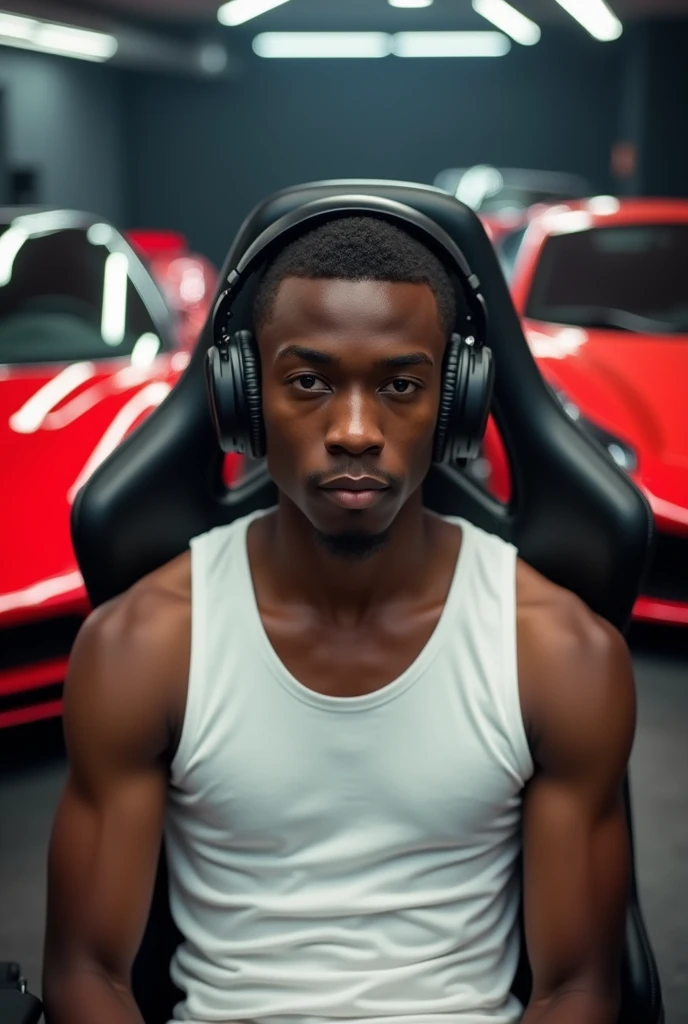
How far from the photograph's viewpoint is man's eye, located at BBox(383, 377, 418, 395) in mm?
1245

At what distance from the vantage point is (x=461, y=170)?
797 inches

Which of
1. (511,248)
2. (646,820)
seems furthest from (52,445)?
(511,248)

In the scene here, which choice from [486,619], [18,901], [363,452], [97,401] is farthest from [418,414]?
[97,401]

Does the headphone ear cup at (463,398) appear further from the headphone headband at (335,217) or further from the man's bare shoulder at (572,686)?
the man's bare shoulder at (572,686)

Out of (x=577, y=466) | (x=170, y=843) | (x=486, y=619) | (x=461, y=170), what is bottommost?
(x=461, y=170)

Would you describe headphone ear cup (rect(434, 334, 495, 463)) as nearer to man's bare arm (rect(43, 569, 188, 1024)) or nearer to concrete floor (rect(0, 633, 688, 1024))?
man's bare arm (rect(43, 569, 188, 1024))

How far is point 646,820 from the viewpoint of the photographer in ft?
9.34

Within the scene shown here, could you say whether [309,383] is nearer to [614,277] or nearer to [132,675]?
[132,675]

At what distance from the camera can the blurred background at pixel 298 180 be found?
9.56 feet

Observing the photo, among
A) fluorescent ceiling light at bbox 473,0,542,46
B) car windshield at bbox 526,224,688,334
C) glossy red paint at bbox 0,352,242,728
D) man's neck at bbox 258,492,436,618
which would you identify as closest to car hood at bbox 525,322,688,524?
car windshield at bbox 526,224,688,334

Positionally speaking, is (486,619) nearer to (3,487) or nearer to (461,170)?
(3,487)

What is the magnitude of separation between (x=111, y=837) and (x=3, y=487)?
77.0 inches

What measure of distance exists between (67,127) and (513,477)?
17018 millimetres

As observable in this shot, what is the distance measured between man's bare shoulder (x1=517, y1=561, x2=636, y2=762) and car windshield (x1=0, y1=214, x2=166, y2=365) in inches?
117
